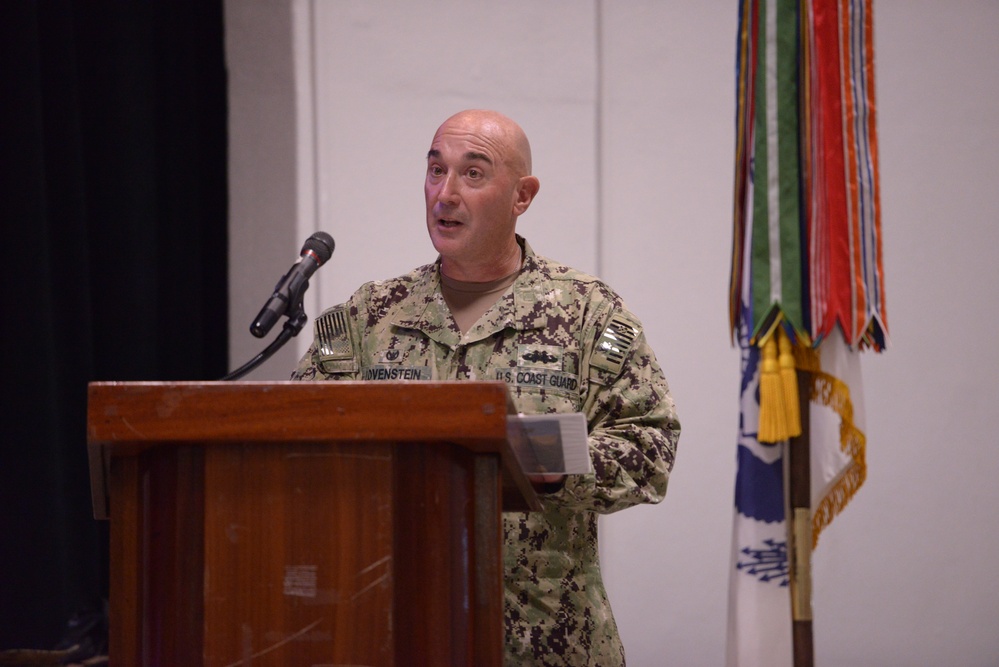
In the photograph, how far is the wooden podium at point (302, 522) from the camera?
116cm

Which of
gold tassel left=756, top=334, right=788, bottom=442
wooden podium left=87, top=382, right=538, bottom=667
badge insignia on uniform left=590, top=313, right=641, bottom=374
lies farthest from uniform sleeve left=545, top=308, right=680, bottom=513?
wooden podium left=87, top=382, right=538, bottom=667

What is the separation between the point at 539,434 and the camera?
4.49 feet

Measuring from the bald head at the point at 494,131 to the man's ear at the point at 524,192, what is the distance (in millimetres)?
23

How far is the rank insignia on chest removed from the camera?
2.15 metres

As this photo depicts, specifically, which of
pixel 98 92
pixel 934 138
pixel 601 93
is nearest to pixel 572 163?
pixel 601 93

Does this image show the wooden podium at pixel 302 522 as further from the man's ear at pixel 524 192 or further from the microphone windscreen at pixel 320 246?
the man's ear at pixel 524 192

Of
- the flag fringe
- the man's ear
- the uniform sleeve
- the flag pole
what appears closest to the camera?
the uniform sleeve

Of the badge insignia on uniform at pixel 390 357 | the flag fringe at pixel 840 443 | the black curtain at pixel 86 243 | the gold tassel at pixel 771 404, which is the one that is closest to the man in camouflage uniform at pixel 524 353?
the badge insignia on uniform at pixel 390 357

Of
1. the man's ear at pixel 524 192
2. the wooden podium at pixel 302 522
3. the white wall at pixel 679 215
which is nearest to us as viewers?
the wooden podium at pixel 302 522

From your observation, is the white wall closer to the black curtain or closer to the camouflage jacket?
the black curtain

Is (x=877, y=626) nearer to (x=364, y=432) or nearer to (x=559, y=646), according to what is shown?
(x=559, y=646)

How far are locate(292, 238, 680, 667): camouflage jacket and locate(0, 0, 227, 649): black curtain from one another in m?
1.42

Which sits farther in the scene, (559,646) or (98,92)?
(98,92)

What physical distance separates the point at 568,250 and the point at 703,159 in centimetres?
64
